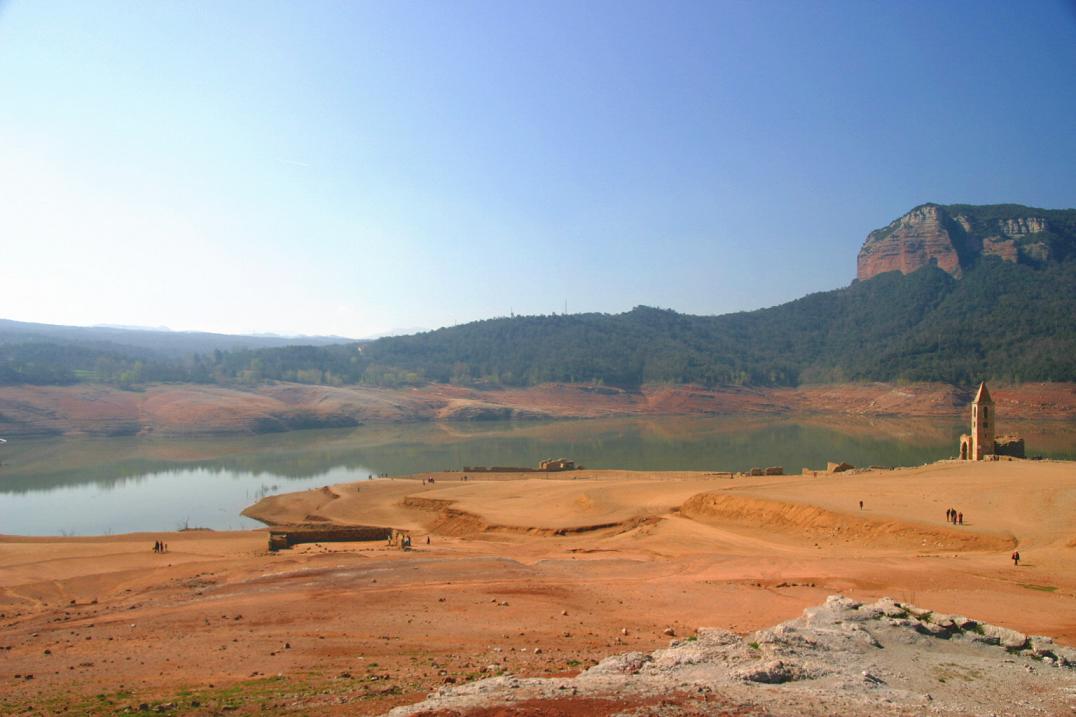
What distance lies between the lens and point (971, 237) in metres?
178

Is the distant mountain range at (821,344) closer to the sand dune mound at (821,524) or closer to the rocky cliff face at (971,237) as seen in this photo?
the rocky cliff face at (971,237)

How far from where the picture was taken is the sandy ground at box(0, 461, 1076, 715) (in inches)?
403

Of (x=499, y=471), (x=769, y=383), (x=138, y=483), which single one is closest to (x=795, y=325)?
(x=769, y=383)

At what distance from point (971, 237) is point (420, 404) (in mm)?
146445

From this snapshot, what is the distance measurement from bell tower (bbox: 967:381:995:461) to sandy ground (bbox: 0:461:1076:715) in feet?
25.5

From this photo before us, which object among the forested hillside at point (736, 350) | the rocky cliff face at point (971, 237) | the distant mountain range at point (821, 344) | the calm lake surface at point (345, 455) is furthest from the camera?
the rocky cliff face at point (971, 237)

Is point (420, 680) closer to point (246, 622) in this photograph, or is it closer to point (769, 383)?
point (246, 622)

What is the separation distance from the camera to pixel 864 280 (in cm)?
19975

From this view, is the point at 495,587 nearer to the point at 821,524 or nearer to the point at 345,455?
the point at 821,524

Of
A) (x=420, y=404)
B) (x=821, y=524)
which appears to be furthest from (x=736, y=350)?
(x=821, y=524)

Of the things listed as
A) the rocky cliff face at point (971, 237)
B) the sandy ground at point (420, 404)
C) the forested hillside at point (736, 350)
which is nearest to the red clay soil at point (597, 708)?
the sandy ground at point (420, 404)

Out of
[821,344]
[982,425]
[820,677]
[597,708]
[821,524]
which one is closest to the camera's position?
[597,708]

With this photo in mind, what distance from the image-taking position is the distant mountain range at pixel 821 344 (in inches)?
4616

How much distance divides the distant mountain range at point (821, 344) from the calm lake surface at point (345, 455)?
3466 centimetres
